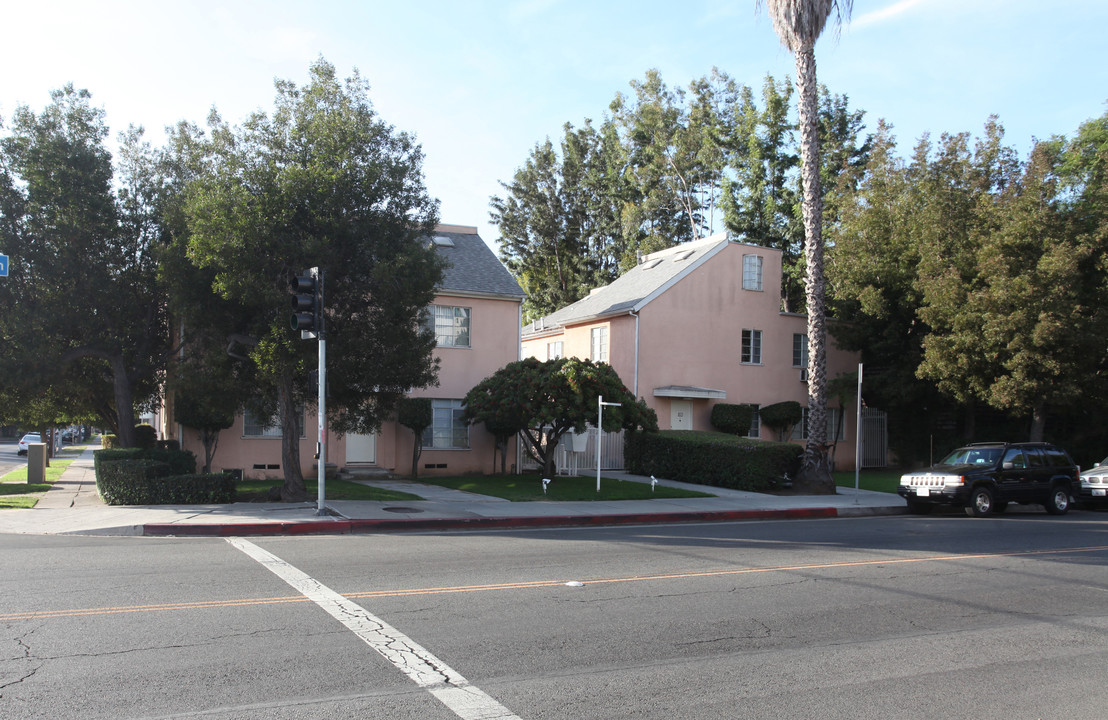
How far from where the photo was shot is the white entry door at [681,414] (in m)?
28.1

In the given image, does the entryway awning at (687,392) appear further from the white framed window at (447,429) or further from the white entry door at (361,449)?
the white entry door at (361,449)

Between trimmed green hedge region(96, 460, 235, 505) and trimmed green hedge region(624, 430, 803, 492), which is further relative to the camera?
trimmed green hedge region(624, 430, 803, 492)

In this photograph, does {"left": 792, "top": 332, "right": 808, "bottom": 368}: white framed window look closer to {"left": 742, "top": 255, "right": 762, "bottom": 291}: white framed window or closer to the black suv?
{"left": 742, "top": 255, "right": 762, "bottom": 291}: white framed window

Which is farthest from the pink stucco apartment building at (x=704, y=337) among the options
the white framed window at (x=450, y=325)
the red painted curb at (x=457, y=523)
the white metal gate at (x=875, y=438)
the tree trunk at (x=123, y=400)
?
the tree trunk at (x=123, y=400)

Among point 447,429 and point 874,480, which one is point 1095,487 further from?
point 447,429

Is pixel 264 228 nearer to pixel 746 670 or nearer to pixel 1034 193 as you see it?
pixel 746 670

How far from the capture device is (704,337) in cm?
2877

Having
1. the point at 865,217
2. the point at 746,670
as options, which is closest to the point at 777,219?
the point at 865,217

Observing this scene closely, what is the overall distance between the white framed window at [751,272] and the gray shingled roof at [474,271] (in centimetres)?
859

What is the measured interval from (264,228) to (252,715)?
11.8 m

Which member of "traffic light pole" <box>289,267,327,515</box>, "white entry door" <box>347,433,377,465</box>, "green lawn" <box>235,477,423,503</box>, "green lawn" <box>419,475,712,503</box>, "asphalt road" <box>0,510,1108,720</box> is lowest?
"green lawn" <box>419,475,712,503</box>

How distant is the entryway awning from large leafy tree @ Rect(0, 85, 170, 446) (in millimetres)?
15389

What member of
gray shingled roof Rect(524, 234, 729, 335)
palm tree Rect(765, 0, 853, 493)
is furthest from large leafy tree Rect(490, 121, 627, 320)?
palm tree Rect(765, 0, 853, 493)

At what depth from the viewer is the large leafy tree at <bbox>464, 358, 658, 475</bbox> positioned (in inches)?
811
